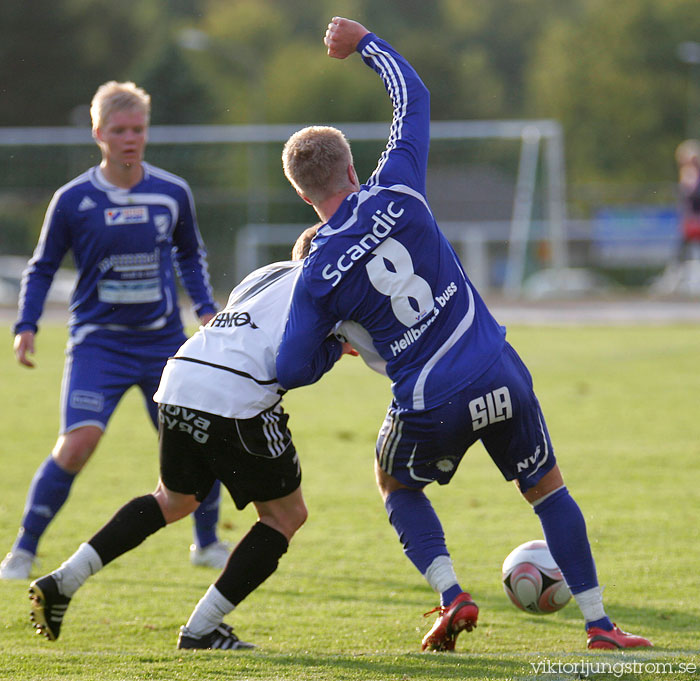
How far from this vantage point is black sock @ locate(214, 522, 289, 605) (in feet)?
13.0

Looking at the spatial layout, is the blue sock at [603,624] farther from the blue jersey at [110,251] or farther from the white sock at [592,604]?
the blue jersey at [110,251]

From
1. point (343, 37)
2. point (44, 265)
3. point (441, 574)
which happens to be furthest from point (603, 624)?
point (44, 265)


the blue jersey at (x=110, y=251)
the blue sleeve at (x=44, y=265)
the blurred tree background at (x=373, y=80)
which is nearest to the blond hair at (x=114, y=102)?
the blue jersey at (x=110, y=251)

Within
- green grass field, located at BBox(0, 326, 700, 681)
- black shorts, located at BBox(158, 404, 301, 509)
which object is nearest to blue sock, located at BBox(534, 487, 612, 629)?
green grass field, located at BBox(0, 326, 700, 681)

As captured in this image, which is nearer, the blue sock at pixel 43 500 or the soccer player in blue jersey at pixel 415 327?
the soccer player in blue jersey at pixel 415 327

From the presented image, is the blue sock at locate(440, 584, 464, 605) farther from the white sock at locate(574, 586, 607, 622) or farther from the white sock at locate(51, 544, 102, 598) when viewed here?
the white sock at locate(51, 544, 102, 598)

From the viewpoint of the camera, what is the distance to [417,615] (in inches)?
181

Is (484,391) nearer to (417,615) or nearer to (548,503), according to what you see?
(548,503)

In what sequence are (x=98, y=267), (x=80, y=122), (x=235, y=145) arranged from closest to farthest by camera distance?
(x=98, y=267) < (x=235, y=145) < (x=80, y=122)

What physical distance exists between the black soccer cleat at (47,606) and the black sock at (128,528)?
0.19m

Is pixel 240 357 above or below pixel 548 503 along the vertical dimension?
above

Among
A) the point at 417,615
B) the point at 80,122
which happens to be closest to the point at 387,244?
the point at 417,615

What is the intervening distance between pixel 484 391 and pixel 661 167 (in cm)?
5366

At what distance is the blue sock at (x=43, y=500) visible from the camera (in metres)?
5.24
